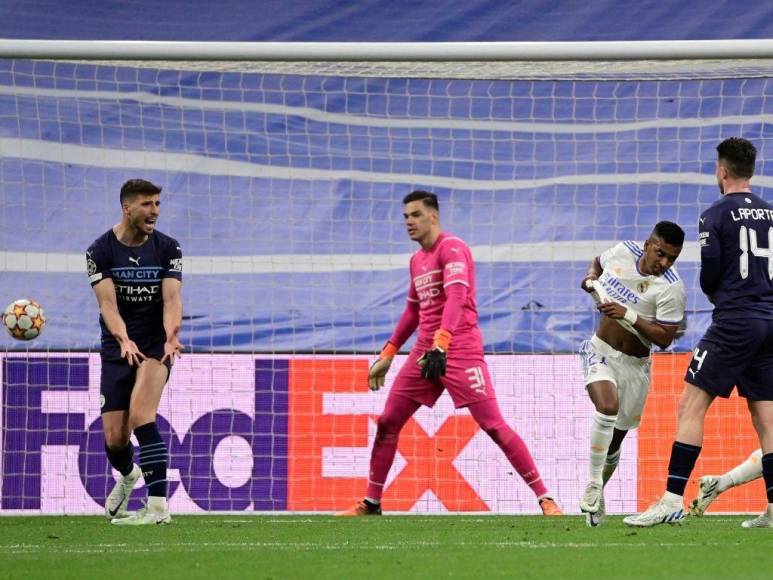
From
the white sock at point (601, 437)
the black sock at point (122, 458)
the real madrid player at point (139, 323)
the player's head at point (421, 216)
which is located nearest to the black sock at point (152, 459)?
the real madrid player at point (139, 323)

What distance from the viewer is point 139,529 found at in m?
8.60

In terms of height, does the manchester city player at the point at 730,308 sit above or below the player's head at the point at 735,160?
below

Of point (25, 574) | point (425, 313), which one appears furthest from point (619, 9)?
point (25, 574)

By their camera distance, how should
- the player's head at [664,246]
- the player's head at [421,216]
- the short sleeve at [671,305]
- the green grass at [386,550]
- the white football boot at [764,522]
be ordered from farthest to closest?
the player's head at [421,216] < the short sleeve at [671,305] < the player's head at [664,246] < the white football boot at [764,522] < the green grass at [386,550]

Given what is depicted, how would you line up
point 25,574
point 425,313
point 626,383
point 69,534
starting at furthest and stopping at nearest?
1. point 425,313
2. point 626,383
3. point 69,534
4. point 25,574

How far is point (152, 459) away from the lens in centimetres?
909

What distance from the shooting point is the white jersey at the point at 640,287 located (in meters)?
8.95

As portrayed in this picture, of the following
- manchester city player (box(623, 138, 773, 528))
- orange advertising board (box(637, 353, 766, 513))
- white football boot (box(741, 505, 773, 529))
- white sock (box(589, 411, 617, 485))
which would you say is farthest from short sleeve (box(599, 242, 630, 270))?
orange advertising board (box(637, 353, 766, 513))

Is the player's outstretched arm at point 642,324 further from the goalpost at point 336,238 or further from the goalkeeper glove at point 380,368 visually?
the goalpost at point 336,238

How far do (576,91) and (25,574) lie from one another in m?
Result: 8.46

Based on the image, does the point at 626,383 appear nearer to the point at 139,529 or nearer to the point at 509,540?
the point at 509,540

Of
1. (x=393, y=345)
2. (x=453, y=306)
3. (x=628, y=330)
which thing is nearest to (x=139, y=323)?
(x=393, y=345)

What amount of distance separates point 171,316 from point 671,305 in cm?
294

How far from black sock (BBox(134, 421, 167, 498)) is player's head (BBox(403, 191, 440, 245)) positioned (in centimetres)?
215
